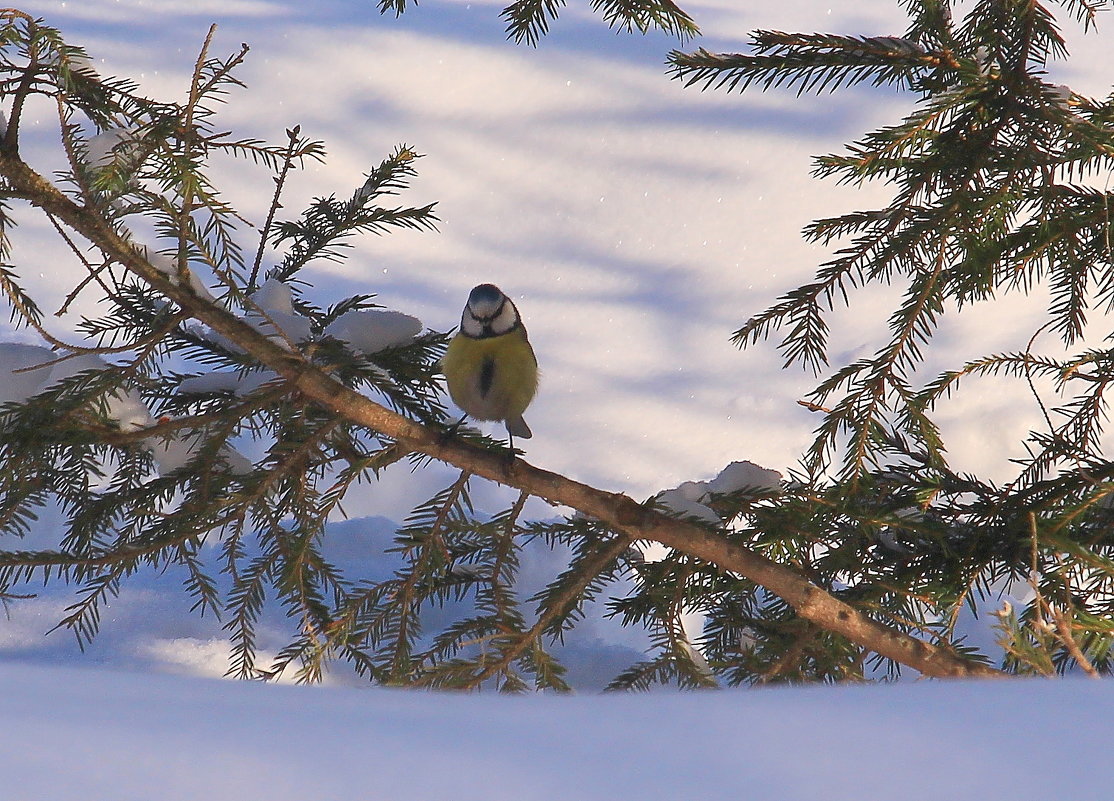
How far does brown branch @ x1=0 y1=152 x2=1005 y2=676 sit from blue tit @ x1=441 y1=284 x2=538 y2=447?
0.23m

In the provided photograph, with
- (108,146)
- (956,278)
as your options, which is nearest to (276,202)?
(108,146)

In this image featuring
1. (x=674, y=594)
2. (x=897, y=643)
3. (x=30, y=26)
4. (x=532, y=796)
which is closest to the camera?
(x=532, y=796)

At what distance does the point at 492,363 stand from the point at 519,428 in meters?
0.14

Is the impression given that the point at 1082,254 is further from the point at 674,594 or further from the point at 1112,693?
the point at 1112,693

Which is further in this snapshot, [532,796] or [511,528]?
[511,528]

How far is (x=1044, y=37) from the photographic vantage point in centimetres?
133

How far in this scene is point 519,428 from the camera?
4.89 ft

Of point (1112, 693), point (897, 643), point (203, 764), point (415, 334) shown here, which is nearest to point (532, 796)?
point (203, 764)

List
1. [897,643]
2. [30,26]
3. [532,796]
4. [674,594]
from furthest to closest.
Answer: [674,594] < [897,643] < [30,26] < [532,796]

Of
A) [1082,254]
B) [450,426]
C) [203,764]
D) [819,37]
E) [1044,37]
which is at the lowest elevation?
[203,764]

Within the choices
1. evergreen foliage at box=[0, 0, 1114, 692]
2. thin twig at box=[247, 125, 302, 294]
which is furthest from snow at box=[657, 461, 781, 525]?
thin twig at box=[247, 125, 302, 294]

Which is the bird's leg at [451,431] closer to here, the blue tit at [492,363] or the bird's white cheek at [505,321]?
Result: the blue tit at [492,363]

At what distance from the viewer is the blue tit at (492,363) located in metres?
1.38

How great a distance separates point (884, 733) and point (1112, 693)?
0.12 m
